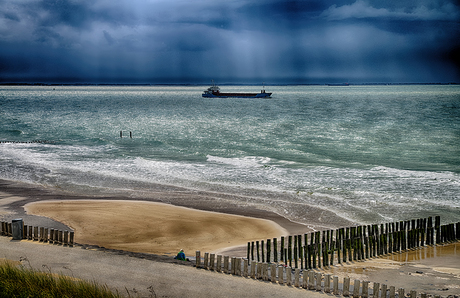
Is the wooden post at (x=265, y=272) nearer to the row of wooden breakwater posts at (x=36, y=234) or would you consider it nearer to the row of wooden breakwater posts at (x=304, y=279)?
the row of wooden breakwater posts at (x=304, y=279)

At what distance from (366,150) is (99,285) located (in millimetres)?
36948

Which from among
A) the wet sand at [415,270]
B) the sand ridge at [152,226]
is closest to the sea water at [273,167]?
the sand ridge at [152,226]

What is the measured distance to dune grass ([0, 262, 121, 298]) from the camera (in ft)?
31.2

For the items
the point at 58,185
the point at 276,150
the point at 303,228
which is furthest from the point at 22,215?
the point at 276,150

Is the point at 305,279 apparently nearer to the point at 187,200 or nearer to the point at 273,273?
the point at 273,273

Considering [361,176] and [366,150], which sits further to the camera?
[366,150]

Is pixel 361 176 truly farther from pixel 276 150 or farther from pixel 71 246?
pixel 71 246

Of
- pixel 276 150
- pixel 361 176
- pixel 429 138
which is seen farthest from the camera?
pixel 429 138

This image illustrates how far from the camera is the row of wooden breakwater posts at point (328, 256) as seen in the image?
10117mm

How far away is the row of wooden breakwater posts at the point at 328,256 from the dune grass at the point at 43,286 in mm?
3005

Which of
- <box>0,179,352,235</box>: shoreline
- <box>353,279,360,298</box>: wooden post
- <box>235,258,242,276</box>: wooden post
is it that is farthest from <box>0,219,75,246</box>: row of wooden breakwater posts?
<box>353,279,360,298</box>: wooden post

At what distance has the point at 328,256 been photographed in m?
13.8

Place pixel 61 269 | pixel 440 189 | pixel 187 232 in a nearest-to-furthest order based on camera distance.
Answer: pixel 61 269 < pixel 187 232 < pixel 440 189

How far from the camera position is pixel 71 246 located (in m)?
13.3
